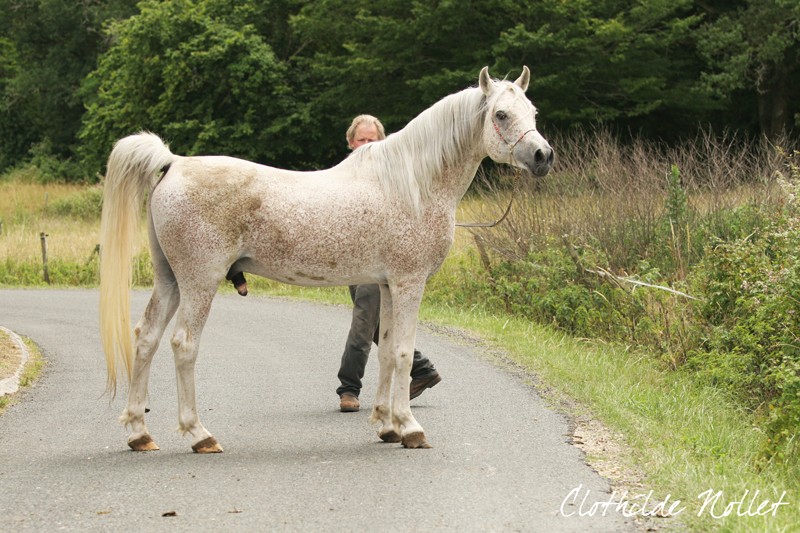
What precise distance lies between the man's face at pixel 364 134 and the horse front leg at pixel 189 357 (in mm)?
2280

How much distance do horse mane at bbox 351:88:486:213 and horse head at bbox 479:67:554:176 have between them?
110mm

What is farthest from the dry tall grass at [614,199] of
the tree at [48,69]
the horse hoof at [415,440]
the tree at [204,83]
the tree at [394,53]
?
the tree at [48,69]

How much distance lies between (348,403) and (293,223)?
6.88ft

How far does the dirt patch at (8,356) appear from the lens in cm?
1007

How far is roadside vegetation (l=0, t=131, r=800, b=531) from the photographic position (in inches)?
273

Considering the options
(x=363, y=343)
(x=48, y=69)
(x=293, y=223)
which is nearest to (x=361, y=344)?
(x=363, y=343)

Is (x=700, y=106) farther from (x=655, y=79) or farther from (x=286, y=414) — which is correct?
(x=286, y=414)

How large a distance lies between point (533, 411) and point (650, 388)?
1.58 meters

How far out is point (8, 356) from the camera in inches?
436

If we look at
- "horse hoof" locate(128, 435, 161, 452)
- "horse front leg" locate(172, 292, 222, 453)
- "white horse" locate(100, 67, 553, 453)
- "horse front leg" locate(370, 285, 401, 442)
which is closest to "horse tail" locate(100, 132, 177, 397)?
"white horse" locate(100, 67, 553, 453)

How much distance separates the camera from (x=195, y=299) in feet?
21.7

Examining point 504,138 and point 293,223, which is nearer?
point 293,223
